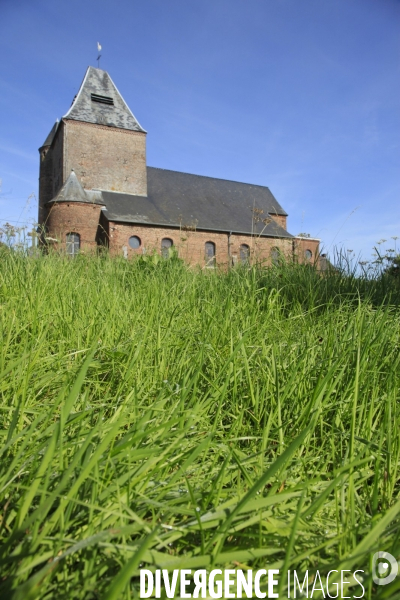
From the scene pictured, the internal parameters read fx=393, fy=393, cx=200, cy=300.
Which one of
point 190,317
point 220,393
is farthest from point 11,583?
point 190,317

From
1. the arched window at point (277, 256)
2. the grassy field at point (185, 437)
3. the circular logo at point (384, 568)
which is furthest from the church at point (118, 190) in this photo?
the circular logo at point (384, 568)

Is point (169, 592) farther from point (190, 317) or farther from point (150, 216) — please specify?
point (150, 216)

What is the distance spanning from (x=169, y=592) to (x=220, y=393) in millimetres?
817

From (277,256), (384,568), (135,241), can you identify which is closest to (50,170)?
(135,241)

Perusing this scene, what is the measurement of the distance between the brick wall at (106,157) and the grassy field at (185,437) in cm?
3092

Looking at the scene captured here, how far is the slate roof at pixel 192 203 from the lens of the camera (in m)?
30.1

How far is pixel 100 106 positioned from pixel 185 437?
124ft

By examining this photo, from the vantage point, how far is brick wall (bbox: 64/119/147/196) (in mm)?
31516

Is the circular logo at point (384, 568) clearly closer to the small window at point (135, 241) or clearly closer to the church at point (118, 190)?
the church at point (118, 190)

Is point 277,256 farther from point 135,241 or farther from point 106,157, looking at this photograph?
point 106,157

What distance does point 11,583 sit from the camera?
744 mm

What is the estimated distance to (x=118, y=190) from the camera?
3241 cm

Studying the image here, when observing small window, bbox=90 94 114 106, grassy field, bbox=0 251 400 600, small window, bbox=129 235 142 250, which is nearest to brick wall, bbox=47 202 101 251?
small window, bbox=129 235 142 250

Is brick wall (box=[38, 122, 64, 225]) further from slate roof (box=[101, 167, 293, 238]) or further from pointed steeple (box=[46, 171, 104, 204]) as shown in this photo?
slate roof (box=[101, 167, 293, 238])
